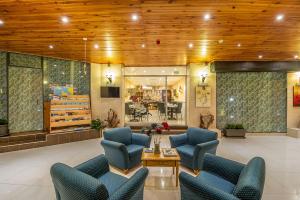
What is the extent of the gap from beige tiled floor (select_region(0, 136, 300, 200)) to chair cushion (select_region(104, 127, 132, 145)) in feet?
3.25

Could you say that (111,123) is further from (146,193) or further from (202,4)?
(202,4)

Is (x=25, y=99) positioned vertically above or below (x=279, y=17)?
below

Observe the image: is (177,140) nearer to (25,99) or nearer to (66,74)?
(66,74)

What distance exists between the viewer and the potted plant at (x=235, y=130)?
666 centimetres

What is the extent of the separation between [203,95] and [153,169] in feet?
14.2

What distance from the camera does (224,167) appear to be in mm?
2451

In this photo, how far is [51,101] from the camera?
593 cm

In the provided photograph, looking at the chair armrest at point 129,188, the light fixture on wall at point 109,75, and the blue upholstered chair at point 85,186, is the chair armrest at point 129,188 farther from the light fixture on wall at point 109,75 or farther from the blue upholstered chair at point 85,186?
the light fixture on wall at point 109,75

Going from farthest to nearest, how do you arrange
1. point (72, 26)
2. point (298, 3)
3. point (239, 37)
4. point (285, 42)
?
point (285, 42) → point (239, 37) → point (72, 26) → point (298, 3)

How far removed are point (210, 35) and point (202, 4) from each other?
54.7 inches

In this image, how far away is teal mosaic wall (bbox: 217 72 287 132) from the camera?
281 inches

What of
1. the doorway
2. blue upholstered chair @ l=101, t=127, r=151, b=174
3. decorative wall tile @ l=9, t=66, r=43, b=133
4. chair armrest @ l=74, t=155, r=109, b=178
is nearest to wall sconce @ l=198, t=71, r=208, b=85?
the doorway

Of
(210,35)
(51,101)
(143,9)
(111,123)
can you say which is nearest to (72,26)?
(143,9)

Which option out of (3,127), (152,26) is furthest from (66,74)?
(152,26)
